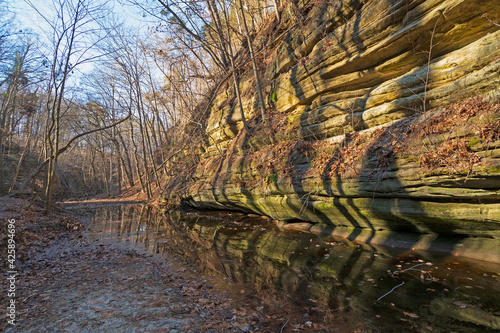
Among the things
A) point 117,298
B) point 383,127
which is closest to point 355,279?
point 117,298

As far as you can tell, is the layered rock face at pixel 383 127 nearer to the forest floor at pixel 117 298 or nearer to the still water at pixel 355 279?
the still water at pixel 355 279

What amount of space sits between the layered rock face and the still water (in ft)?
3.47

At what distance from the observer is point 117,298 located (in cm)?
443

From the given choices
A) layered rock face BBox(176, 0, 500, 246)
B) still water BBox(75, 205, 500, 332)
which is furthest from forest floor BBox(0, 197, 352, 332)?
layered rock face BBox(176, 0, 500, 246)

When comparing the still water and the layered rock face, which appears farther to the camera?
the layered rock face

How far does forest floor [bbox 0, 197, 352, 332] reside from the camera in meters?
3.56

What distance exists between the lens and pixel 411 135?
687 centimetres

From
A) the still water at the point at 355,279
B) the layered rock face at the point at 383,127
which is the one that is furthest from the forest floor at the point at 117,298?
the layered rock face at the point at 383,127

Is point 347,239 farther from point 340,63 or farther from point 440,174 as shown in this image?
point 340,63

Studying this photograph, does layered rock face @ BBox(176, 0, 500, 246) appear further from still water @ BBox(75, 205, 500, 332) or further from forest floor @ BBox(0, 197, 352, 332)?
forest floor @ BBox(0, 197, 352, 332)

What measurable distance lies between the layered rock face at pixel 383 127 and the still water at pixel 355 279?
41.7 inches

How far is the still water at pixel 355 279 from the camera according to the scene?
11.9 ft

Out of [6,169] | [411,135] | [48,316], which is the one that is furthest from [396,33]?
[6,169]

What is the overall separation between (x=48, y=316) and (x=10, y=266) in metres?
3.09
